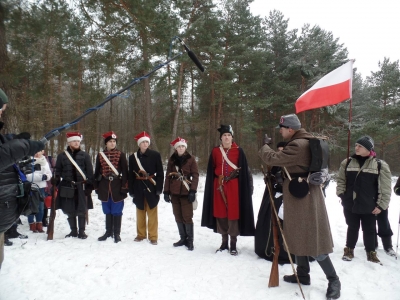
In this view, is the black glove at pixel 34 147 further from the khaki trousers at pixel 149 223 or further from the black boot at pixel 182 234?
the black boot at pixel 182 234

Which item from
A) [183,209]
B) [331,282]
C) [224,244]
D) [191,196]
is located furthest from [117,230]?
[331,282]

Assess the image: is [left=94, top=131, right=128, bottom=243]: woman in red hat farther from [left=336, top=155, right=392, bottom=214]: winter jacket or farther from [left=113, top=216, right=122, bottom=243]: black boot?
[left=336, top=155, right=392, bottom=214]: winter jacket

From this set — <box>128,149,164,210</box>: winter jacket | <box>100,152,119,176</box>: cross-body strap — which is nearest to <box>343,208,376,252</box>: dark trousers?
<box>128,149,164,210</box>: winter jacket

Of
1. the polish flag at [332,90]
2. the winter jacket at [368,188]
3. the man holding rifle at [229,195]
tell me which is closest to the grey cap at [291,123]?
the polish flag at [332,90]

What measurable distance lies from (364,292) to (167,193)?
3.41 meters

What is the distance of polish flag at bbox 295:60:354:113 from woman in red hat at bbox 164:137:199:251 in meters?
2.26

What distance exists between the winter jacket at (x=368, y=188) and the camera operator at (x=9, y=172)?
463 centimetres

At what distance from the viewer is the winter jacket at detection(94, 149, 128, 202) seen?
5.23 m

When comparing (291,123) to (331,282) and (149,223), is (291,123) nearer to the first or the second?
(331,282)

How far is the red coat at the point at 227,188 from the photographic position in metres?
4.61

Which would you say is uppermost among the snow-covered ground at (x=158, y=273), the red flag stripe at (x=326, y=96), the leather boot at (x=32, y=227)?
the red flag stripe at (x=326, y=96)

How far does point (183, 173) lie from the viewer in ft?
16.8

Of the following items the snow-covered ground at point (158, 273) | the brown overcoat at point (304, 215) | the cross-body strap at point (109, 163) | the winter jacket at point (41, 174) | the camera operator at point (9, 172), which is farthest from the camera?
the winter jacket at point (41, 174)

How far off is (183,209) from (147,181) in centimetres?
93
